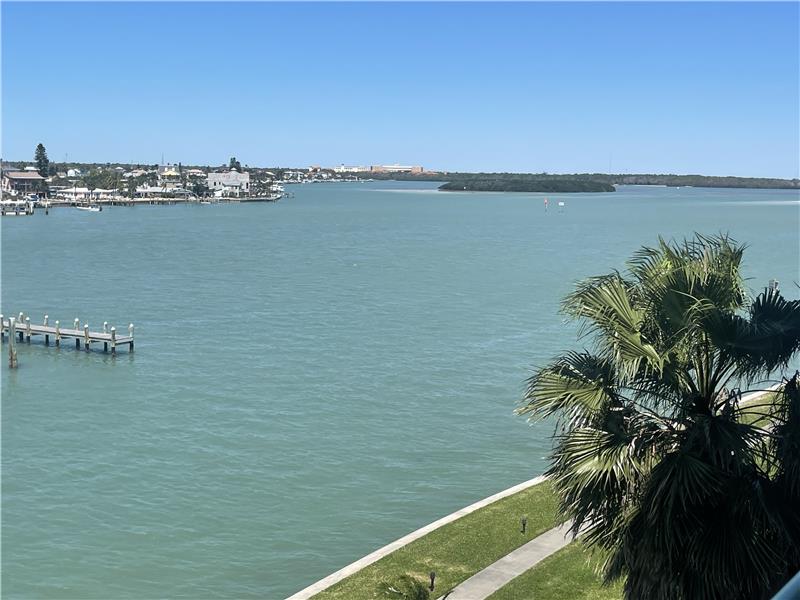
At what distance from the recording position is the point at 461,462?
Answer: 3022cm

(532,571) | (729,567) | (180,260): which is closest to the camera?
(729,567)

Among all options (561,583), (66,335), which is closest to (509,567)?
(561,583)

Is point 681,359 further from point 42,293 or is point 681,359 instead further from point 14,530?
point 42,293

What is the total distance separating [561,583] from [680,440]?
721 cm

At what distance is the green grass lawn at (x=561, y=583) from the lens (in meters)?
17.2

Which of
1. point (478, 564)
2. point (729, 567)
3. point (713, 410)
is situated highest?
point (713, 410)

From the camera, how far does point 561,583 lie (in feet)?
58.2

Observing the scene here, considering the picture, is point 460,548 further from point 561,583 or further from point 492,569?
point 561,583

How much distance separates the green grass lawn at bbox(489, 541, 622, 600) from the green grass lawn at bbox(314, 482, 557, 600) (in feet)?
3.70

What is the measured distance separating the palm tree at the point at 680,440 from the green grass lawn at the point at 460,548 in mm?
6861

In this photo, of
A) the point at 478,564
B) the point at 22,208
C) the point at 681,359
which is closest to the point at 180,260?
the point at 478,564

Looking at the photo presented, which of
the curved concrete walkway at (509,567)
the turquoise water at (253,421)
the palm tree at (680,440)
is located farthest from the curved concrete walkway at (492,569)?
the palm tree at (680,440)

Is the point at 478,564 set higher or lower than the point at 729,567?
lower

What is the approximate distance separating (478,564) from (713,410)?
27.6ft
